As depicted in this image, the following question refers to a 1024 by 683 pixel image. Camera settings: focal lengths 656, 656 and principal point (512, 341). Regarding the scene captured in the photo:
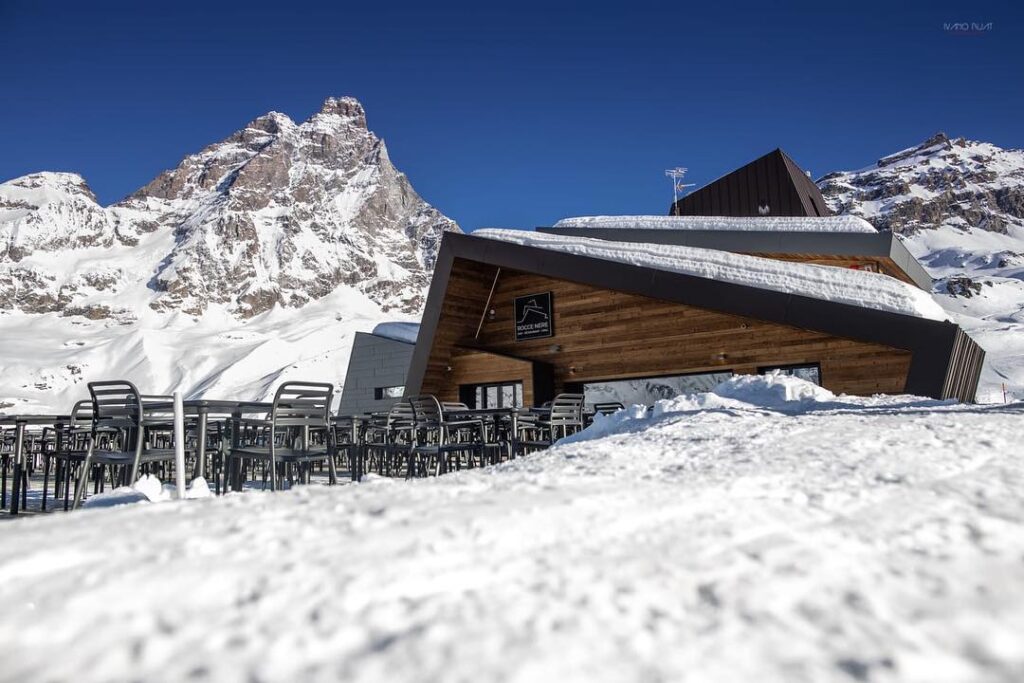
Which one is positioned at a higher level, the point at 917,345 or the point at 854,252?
the point at 854,252

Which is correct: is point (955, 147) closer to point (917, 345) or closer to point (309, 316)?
point (309, 316)

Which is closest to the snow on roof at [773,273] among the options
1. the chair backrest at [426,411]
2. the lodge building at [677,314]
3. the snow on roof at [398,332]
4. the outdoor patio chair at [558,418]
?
the lodge building at [677,314]

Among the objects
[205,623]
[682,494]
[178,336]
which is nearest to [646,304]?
[682,494]

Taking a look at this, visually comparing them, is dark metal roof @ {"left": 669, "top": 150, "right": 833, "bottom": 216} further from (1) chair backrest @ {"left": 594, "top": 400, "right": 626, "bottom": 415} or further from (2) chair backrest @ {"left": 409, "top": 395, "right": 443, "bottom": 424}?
(2) chair backrest @ {"left": 409, "top": 395, "right": 443, "bottom": 424}

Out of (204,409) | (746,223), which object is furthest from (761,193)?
(204,409)

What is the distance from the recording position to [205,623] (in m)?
0.98

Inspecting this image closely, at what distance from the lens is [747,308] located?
30.3 ft

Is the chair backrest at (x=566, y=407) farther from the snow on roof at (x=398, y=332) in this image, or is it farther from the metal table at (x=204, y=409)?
the snow on roof at (x=398, y=332)

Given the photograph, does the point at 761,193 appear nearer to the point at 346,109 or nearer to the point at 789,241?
the point at 789,241

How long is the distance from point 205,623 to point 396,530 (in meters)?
0.44

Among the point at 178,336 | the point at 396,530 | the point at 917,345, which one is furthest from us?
the point at 178,336

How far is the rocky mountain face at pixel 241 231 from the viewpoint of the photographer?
251 feet

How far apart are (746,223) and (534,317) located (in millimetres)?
4106

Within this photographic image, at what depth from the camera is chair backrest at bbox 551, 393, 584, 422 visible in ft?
19.6
